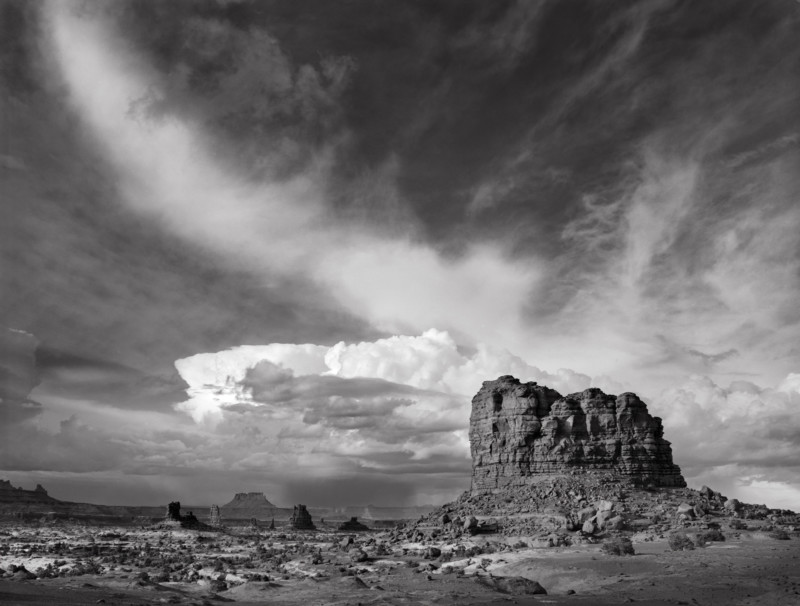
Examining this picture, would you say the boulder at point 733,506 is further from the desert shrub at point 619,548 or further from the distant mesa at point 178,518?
the distant mesa at point 178,518

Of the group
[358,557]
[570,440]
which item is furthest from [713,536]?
[358,557]

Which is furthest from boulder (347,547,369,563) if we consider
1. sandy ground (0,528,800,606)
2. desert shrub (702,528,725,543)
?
desert shrub (702,528,725,543)

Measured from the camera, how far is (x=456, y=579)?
42031 mm

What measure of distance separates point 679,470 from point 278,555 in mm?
52042

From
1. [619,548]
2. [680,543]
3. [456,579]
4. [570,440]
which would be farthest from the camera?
[570,440]

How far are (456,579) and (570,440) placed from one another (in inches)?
1553

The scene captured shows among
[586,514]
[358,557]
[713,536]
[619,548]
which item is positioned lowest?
[358,557]

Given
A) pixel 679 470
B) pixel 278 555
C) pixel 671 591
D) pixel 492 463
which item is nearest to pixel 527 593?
pixel 671 591

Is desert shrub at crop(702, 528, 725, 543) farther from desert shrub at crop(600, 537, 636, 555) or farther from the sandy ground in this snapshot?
desert shrub at crop(600, 537, 636, 555)

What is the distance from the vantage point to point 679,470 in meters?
80.5

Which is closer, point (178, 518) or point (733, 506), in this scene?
point (733, 506)

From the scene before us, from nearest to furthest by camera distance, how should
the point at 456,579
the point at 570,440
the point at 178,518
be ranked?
the point at 456,579, the point at 570,440, the point at 178,518

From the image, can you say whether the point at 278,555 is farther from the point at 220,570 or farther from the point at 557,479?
the point at 557,479

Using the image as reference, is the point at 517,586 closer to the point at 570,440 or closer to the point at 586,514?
the point at 586,514
